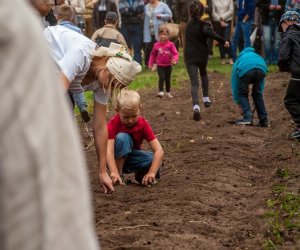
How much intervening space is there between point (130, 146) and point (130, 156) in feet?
0.39

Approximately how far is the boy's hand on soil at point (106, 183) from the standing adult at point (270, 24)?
13.2 metres

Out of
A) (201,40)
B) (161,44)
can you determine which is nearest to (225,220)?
(201,40)

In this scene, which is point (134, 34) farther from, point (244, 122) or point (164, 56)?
point (244, 122)

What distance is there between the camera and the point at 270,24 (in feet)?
68.0

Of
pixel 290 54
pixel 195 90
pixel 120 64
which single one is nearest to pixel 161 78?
pixel 195 90

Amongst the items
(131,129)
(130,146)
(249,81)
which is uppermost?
(131,129)

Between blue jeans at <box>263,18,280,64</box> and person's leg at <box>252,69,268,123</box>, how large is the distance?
7642 mm

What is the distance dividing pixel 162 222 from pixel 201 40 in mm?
7989

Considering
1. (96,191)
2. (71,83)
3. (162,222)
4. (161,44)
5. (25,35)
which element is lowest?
(161,44)

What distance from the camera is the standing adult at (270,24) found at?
20.3 metres

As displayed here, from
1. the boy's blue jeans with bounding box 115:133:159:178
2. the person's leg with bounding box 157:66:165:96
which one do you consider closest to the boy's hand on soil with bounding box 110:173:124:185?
the boy's blue jeans with bounding box 115:133:159:178

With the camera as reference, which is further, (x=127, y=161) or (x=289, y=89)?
(x=289, y=89)

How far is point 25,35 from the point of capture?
1146mm

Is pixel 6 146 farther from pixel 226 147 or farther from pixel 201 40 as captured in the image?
pixel 201 40
